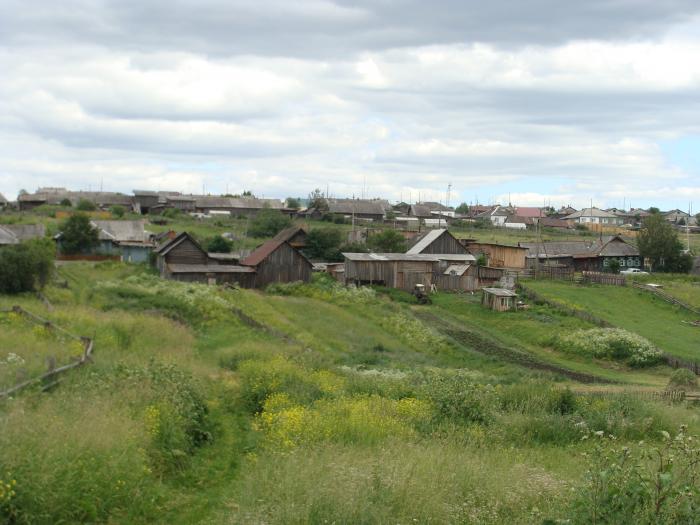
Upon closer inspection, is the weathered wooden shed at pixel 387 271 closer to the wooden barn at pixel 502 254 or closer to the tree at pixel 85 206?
the wooden barn at pixel 502 254

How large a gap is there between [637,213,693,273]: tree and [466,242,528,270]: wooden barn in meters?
10.8

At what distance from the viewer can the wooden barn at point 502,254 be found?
57062mm

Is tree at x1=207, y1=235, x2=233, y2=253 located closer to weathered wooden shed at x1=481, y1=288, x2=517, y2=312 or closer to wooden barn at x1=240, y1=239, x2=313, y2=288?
wooden barn at x1=240, y1=239, x2=313, y2=288

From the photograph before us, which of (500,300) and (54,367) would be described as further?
(500,300)

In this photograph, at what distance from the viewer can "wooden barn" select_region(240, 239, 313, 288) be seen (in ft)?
146

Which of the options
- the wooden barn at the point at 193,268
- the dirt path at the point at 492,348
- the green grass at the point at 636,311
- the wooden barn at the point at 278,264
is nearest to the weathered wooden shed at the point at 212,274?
the wooden barn at the point at 193,268

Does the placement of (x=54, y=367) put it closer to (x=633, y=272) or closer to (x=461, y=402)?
(x=461, y=402)

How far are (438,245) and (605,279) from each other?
37.9 feet

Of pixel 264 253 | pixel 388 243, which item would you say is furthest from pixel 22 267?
pixel 388 243

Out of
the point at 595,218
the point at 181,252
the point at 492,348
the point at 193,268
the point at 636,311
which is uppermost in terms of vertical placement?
the point at 595,218

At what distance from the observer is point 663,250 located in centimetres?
5969

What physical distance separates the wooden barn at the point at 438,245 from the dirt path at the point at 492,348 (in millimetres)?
12636

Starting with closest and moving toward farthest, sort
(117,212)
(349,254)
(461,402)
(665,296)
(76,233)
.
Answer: (461,402) → (665,296) → (349,254) → (76,233) → (117,212)

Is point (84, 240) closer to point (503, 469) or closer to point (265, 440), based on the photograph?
point (265, 440)
